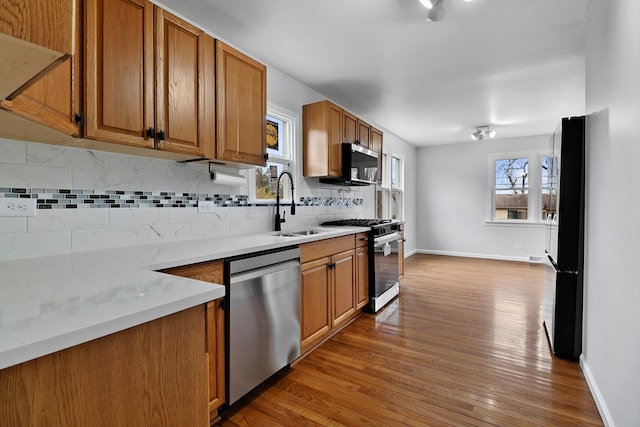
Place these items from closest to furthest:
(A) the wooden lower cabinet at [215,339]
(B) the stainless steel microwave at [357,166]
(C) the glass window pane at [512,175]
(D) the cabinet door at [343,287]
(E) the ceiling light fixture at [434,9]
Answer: (A) the wooden lower cabinet at [215,339] < (E) the ceiling light fixture at [434,9] < (D) the cabinet door at [343,287] < (B) the stainless steel microwave at [357,166] < (C) the glass window pane at [512,175]

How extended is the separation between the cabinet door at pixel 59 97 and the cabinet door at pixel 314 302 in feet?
5.22

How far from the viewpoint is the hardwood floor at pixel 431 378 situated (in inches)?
68.5

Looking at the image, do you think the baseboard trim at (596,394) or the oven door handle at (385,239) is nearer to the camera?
the baseboard trim at (596,394)

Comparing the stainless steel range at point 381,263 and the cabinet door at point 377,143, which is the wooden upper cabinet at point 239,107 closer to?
the stainless steel range at point 381,263

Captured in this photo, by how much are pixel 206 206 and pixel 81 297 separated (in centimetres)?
148

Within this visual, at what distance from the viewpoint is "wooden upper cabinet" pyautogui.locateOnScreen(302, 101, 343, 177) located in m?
3.26

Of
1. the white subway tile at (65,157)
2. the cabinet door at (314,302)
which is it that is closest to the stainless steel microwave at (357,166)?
the cabinet door at (314,302)

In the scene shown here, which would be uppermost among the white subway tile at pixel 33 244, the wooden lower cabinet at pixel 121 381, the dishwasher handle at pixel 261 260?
the white subway tile at pixel 33 244

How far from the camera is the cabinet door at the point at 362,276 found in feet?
A: 10.4

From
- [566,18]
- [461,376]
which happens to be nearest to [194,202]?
[461,376]

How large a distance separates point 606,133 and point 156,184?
9.01ft

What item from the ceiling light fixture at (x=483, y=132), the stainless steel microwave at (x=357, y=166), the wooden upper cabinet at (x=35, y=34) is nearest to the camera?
the wooden upper cabinet at (x=35, y=34)

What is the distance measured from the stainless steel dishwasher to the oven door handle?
4.60 feet

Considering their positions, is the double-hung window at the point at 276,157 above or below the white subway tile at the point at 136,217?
above
